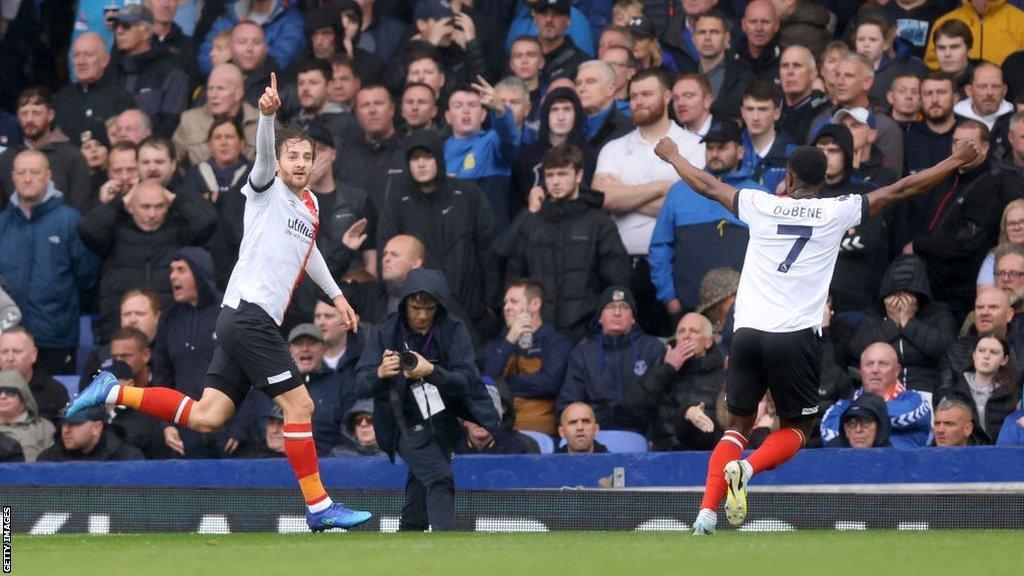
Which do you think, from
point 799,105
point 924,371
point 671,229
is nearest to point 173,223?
point 671,229

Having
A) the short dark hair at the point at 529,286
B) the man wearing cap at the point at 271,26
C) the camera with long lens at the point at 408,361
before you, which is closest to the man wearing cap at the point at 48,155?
the man wearing cap at the point at 271,26

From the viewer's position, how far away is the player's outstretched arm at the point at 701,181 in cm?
1106

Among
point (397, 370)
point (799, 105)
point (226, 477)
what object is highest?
point (799, 105)

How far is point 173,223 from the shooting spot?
15.9 meters

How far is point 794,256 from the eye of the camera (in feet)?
35.6

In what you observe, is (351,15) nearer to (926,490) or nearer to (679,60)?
(679,60)

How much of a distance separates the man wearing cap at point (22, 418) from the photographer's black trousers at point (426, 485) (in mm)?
3537

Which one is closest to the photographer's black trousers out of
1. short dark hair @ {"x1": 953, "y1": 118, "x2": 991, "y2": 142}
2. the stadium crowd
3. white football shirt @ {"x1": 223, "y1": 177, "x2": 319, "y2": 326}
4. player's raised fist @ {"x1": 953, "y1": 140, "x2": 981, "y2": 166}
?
the stadium crowd

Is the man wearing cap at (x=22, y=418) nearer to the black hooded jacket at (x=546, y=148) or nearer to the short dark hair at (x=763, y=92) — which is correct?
the black hooded jacket at (x=546, y=148)

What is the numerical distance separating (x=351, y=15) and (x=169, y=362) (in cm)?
441

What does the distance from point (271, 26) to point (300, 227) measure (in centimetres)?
773

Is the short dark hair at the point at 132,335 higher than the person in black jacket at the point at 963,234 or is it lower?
lower

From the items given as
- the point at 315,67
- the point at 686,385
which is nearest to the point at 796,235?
the point at 686,385

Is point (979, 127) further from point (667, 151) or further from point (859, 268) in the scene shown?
point (667, 151)
